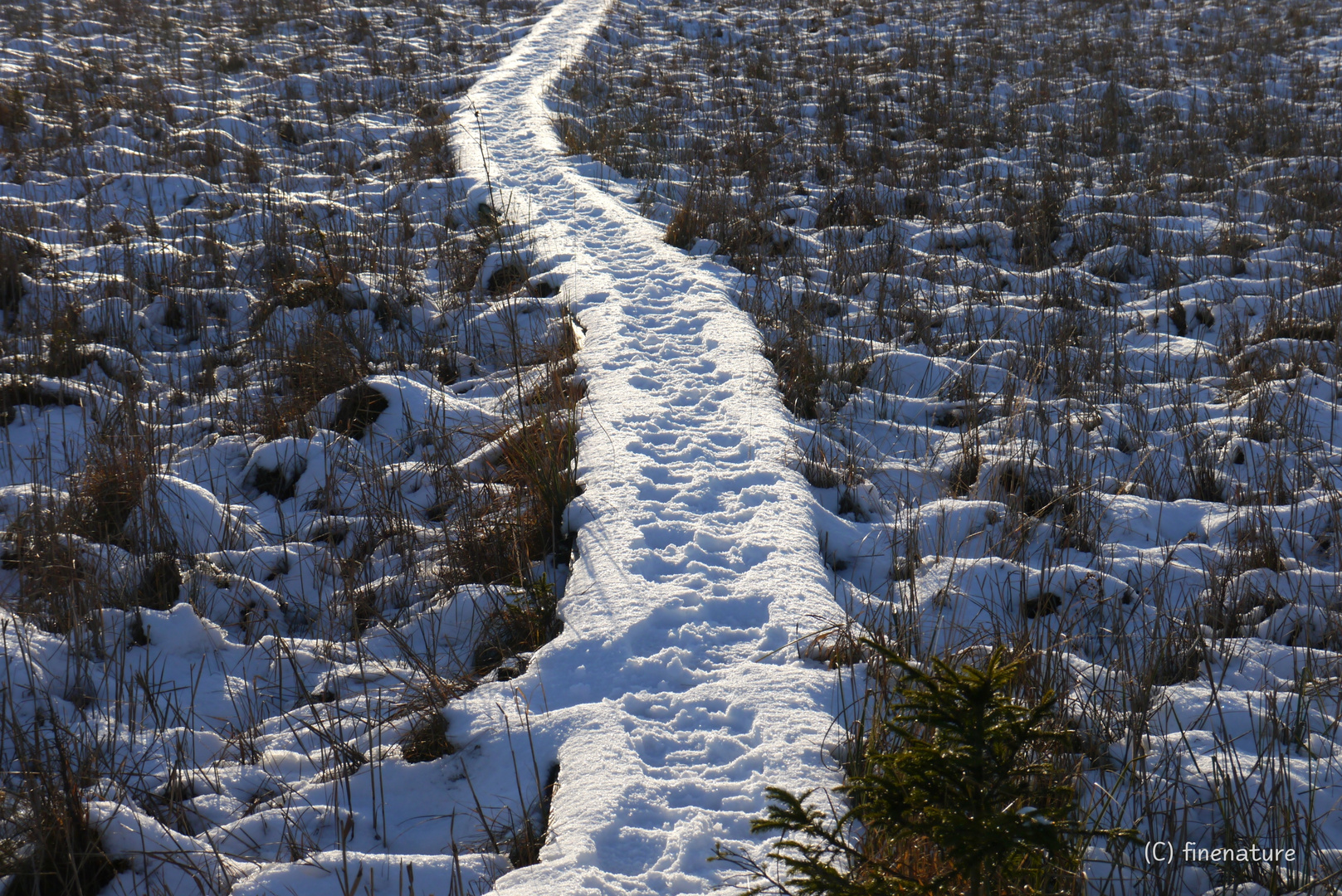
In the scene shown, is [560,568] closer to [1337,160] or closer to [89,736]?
[89,736]

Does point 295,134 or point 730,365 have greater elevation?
point 295,134

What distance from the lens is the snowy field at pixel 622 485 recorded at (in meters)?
2.14

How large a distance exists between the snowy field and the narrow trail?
16mm

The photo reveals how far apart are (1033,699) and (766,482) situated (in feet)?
4.95

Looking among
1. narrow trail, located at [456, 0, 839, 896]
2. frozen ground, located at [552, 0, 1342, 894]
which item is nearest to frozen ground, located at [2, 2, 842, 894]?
narrow trail, located at [456, 0, 839, 896]

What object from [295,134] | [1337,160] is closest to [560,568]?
[295,134]

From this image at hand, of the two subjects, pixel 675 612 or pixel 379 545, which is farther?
pixel 379 545

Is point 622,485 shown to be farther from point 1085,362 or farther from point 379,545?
point 1085,362

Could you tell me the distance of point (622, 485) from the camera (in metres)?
3.54

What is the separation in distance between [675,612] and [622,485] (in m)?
0.83

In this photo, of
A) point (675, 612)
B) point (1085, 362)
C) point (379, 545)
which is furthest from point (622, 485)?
point (1085, 362)

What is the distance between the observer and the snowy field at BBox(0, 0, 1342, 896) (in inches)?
84.2

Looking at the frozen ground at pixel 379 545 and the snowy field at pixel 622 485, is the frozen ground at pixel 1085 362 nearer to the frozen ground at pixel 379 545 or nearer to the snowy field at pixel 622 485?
the snowy field at pixel 622 485

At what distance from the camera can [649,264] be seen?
6.04 meters
